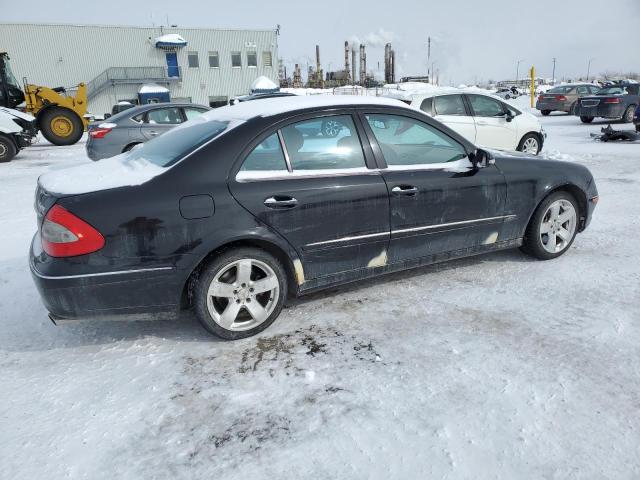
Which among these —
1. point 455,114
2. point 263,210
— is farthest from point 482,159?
point 455,114

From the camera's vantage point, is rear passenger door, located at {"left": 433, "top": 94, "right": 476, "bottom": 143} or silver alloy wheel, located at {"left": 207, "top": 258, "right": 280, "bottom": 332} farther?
rear passenger door, located at {"left": 433, "top": 94, "right": 476, "bottom": 143}

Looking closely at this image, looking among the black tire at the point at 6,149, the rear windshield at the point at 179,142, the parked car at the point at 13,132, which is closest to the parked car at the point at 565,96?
the parked car at the point at 13,132

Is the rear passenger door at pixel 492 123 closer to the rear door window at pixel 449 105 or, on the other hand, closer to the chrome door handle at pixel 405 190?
the rear door window at pixel 449 105

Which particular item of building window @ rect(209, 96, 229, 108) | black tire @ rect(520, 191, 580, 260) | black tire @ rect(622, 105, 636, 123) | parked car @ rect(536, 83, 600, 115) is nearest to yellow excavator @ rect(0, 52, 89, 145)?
black tire @ rect(520, 191, 580, 260)

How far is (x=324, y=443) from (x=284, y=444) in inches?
7.2

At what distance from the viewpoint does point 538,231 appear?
4.07 m

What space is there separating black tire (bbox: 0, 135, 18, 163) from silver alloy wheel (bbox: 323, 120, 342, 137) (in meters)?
11.6

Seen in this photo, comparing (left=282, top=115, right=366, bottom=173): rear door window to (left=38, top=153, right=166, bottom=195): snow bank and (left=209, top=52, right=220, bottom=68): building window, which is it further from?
(left=209, top=52, right=220, bottom=68): building window

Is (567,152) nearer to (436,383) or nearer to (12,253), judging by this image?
(436,383)

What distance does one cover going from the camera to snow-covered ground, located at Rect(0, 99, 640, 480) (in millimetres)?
2023

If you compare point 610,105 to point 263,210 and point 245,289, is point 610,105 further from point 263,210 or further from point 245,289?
point 245,289

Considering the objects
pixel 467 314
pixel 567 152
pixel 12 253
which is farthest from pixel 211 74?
pixel 467 314

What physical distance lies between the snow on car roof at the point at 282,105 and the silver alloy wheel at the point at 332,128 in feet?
0.42

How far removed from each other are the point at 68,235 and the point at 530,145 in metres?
9.36
